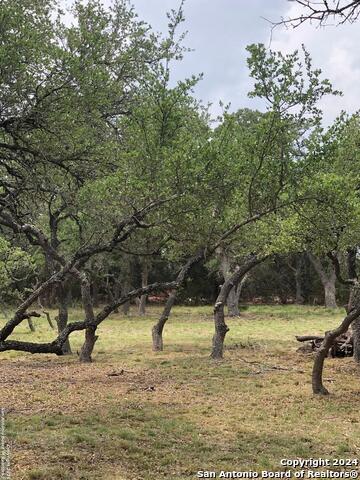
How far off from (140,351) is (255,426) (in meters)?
10.0

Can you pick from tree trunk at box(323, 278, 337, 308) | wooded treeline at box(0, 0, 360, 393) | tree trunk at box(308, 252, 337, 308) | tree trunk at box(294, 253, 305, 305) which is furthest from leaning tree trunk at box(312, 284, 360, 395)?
tree trunk at box(294, 253, 305, 305)

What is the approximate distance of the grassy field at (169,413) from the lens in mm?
6656

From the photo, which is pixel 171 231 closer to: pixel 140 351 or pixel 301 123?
pixel 301 123

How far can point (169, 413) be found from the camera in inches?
372

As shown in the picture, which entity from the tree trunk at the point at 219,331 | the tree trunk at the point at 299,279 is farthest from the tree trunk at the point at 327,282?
→ the tree trunk at the point at 219,331

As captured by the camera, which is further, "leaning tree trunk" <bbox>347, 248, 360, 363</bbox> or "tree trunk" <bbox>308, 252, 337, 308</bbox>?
"tree trunk" <bbox>308, 252, 337, 308</bbox>

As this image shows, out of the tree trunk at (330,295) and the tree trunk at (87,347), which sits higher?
the tree trunk at (330,295)

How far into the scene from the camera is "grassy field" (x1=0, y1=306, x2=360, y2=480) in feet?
21.8

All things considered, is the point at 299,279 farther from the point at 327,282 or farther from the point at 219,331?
the point at 219,331

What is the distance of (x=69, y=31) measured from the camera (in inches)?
322

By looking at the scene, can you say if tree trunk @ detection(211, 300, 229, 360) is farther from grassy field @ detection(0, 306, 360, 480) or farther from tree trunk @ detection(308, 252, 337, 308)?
tree trunk @ detection(308, 252, 337, 308)

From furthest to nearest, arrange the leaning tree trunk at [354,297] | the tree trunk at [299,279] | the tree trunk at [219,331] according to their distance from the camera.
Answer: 1. the tree trunk at [299,279]
2. the tree trunk at [219,331]
3. the leaning tree trunk at [354,297]

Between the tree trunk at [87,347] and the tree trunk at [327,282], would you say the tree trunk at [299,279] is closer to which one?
the tree trunk at [327,282]

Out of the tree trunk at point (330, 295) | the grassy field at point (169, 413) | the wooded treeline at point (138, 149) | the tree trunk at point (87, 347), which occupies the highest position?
the wooded treeline at point (138, 149)
